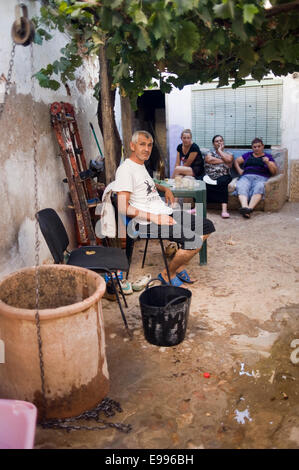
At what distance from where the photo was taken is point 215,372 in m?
3.27

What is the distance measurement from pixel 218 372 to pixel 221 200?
520 centimetres

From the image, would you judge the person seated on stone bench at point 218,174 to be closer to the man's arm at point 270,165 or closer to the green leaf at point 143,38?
the man's arm at point 270,165

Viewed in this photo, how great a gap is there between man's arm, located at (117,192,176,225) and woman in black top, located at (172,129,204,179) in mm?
3822

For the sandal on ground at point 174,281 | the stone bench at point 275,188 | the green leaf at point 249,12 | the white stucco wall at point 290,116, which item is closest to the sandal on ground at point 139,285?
the sandal on ground at point 174,281

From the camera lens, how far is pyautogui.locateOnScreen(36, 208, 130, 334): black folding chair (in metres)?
3.64

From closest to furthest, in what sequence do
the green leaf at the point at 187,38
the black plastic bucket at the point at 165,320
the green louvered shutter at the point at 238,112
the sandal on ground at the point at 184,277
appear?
the green leaf at the point at 187,38 < the black plastic bucket at the point at 165,320 < the sandal on ground at the point at 184,277 < the green louvered shutter at the point at 238,112

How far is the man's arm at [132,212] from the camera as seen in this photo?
4.27 metres

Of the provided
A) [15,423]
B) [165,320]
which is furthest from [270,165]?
[15,423]

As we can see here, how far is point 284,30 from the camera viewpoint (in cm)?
255

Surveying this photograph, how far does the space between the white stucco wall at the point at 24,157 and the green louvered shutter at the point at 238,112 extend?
14.1 feet

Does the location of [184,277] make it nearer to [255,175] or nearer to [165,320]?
[165,320]

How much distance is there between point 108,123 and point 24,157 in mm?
1068

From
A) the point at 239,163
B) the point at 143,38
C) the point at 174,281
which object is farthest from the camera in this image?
the point at 239,163

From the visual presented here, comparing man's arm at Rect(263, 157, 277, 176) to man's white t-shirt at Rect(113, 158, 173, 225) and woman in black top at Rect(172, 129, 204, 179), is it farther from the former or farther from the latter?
man's white t-shirt at Rect(113, 158, 173, 225)
